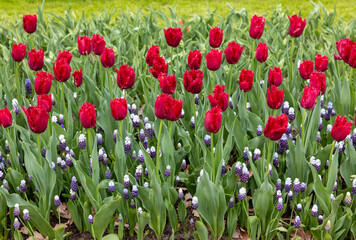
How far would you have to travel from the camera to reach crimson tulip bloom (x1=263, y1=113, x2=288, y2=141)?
219 centimetres

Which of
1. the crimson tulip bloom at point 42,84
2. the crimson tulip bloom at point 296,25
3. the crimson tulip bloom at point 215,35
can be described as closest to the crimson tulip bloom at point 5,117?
the crimson tulip bloom at point 42,84

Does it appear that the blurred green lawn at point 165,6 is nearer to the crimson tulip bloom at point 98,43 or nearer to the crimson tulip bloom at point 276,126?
the crimson tulip bloom at point 98,43

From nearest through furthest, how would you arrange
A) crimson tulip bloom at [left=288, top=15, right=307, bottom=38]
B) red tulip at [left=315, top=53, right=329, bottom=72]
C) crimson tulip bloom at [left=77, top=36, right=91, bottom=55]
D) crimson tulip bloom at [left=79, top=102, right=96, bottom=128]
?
1. crimson tulip bloom at [left=79, top=102, right=96, bottom=128]
2. red tulip at [left=315, top=53, right=329, bottom=72]
3. crimson tulip bloom at [left=77, top=36, right=91, bottom=55]
4. crimson tulip bloom at [left=288, top=15, right=307, bottom=38]

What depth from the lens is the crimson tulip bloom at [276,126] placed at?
2.19 meters

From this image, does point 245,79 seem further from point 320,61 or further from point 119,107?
point 119,107

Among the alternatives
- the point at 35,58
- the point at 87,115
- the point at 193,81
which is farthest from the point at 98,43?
the point at 87,115

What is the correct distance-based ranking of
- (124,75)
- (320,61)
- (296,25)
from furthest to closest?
(296,25), (320,61), (124,75)

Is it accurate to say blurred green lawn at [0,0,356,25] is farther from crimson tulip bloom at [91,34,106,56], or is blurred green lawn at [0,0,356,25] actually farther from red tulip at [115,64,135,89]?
red tulip at [115,64,135,89]

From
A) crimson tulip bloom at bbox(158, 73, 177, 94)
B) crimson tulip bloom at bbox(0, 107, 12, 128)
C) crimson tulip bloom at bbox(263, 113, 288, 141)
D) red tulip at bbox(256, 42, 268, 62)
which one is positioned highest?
red tulip at bbox(256, 42, 268, 62)

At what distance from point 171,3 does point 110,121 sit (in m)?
5.62

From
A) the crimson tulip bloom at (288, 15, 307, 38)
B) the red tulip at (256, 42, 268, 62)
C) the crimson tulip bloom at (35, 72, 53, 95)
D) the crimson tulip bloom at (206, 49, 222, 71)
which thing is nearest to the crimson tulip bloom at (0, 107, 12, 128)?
the crimson tulip bloom at (35, 72, 53, 95)

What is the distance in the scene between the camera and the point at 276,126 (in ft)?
7.19

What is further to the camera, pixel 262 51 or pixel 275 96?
pixel 262 51

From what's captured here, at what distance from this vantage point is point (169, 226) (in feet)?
9.04
